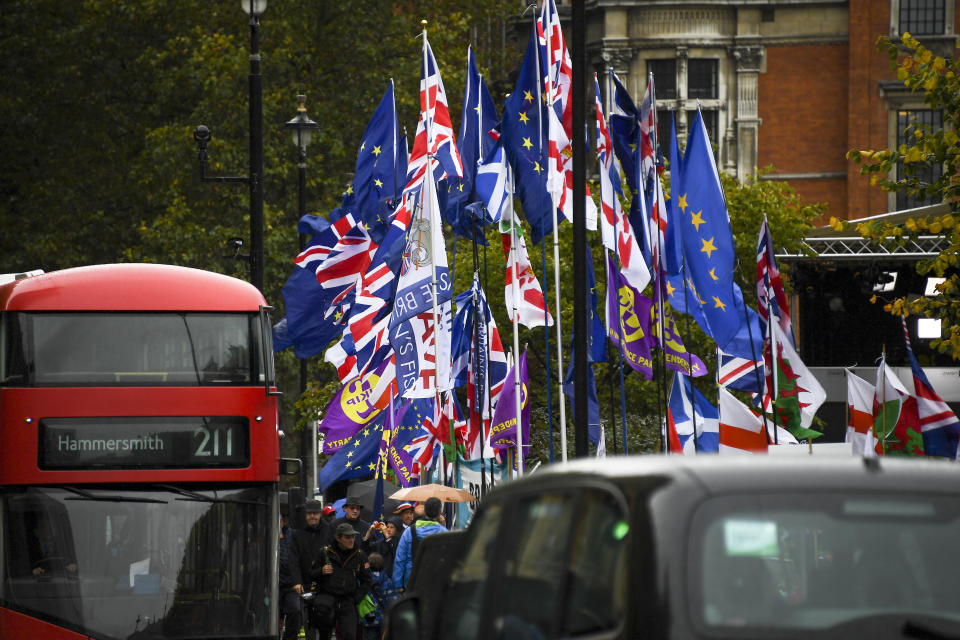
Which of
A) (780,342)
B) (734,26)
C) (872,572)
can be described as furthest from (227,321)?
(734,26)

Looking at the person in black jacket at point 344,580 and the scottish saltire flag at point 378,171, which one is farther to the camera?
the scottish saltire flag at point 378,171

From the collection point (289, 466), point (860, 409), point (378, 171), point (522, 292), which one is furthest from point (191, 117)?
point (289, 466)

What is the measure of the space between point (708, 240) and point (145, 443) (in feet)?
24.1

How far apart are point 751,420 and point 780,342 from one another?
234 cm

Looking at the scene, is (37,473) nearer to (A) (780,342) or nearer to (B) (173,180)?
(A) (780,342)

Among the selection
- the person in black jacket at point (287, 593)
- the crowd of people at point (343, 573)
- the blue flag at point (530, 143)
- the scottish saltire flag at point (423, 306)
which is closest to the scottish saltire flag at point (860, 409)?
the blue flag at point (530, 143)

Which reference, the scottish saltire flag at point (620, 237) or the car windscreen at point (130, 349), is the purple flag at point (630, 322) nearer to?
the scottish saltire flag at point (620, 237)

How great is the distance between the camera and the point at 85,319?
13.8 metres

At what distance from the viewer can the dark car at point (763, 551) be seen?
410 centimetres

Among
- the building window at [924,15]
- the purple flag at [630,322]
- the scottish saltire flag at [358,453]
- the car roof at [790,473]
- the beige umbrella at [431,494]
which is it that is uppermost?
the building window at [924,15]

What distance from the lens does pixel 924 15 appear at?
5038cm

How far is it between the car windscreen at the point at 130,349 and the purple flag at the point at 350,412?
22.9 feet

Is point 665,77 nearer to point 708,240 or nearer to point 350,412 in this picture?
point 350,412

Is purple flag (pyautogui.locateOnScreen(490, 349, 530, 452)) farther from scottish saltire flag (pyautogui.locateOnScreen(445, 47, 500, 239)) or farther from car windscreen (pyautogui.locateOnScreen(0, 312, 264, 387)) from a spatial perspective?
car windscreen (pyautogui.locateOnScreen(0, 312, 264, 387))
